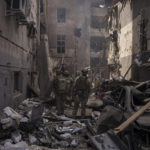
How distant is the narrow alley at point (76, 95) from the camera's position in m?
3.52

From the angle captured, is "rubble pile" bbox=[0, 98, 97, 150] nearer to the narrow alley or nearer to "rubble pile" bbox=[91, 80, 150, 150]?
the narrow alley

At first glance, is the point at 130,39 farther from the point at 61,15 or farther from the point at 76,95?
the point at 61,15

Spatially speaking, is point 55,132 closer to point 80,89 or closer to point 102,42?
point 80,89

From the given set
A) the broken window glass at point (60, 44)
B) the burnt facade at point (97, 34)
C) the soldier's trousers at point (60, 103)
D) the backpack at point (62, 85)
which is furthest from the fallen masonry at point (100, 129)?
the burnt facade at point (97, 34)

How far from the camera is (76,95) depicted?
25.1ft

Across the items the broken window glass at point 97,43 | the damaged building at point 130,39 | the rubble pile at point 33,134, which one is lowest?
the rubble pile at point 33,134

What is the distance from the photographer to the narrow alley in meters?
3.52

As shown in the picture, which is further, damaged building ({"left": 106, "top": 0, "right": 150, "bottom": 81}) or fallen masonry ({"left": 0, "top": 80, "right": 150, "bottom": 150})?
damaged building ({"left": 106, "top": 0, "right": 150, "bottom": 81})

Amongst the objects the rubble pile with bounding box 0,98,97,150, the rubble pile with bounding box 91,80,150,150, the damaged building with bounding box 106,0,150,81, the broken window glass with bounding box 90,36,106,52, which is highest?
the broken window glass with bounding box 90,36,106,52

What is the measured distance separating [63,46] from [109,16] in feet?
26.3

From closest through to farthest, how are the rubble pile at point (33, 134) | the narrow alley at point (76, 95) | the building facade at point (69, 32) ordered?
1. the narrow alley at point (76, 95)
2. the rubble pile at point (33, 134)
3. the building facade at point (69, 32)

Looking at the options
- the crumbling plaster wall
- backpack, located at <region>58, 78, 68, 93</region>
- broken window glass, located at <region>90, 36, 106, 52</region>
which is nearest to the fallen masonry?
backpack, located at <region>58, 78, 68, 93</region>

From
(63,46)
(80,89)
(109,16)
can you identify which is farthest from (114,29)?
(63,46)

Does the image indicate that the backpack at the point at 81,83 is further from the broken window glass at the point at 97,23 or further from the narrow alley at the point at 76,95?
the broken window glass at the point at 97,23
